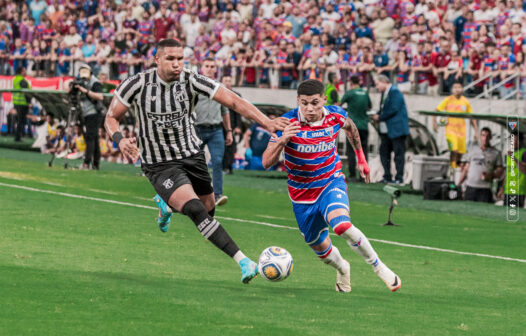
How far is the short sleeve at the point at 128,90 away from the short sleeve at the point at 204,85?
50 centimetres

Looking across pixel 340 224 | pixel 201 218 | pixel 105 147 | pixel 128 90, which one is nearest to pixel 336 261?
pixel 340 224

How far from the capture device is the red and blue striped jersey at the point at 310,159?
9.04 metres

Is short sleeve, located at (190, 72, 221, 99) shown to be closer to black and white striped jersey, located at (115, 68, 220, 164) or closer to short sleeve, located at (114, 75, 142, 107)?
black and white striped jersey, located at (115, 68, 220, 164)

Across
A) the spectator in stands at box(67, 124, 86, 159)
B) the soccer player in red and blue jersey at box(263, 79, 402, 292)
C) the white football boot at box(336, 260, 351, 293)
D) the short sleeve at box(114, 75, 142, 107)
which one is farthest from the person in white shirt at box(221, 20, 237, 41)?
the white football boot at box(336, 260, 351, 293)

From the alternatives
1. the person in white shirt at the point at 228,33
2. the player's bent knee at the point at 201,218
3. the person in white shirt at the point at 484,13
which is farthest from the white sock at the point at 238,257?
the person in white shirt at the point at 228,33

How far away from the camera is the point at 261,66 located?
2828 centimetres

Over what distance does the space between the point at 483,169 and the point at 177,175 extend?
35.8 feet

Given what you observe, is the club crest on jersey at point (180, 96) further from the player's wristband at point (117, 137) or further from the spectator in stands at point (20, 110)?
the spectator in stands at point (20, 110)

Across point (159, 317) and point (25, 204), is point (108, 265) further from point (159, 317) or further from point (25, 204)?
point (25, 204)

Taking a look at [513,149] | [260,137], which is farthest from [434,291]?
[260,137]

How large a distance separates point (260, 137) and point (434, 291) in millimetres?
16071

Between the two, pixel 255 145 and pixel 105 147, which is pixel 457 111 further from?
pixel 105 147

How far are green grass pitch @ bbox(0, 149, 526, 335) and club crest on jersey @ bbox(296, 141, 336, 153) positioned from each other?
1250mm

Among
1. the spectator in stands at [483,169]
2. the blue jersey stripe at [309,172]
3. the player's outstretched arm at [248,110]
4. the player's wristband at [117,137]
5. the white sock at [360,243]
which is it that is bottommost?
the spectator in stands at [483,169]
